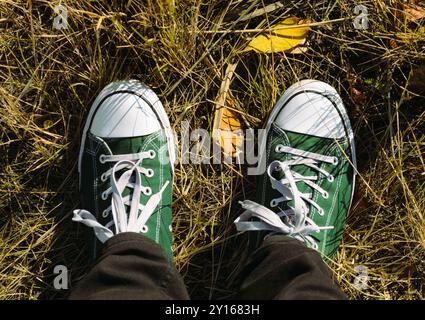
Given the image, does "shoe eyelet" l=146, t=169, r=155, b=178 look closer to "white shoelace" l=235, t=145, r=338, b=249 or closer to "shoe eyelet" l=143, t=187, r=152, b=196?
"shoe eyelet" l=143, t=187, r=152, b=196

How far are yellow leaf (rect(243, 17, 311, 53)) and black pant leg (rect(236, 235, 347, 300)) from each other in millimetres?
507

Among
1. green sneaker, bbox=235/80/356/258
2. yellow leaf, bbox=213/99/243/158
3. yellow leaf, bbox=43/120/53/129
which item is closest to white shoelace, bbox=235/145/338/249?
green sneaker, bbox=235/80/356/258

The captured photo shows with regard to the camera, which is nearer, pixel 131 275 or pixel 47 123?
pixel 131 275

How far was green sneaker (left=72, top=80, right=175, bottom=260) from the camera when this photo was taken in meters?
1.49

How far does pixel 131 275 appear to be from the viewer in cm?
120

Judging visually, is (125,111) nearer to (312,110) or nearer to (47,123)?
(47,123)

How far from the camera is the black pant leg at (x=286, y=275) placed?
1.17 m

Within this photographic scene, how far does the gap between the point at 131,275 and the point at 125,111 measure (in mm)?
494

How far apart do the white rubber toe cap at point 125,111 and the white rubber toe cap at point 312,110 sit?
1.14ft

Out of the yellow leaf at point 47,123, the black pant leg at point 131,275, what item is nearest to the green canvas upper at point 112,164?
the yellow leaf at point 47,123

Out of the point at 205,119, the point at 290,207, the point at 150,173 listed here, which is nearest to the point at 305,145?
the point at 290,207

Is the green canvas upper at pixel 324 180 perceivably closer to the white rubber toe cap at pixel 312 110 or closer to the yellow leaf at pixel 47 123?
the white rubber toe cap at pixel 312 110
